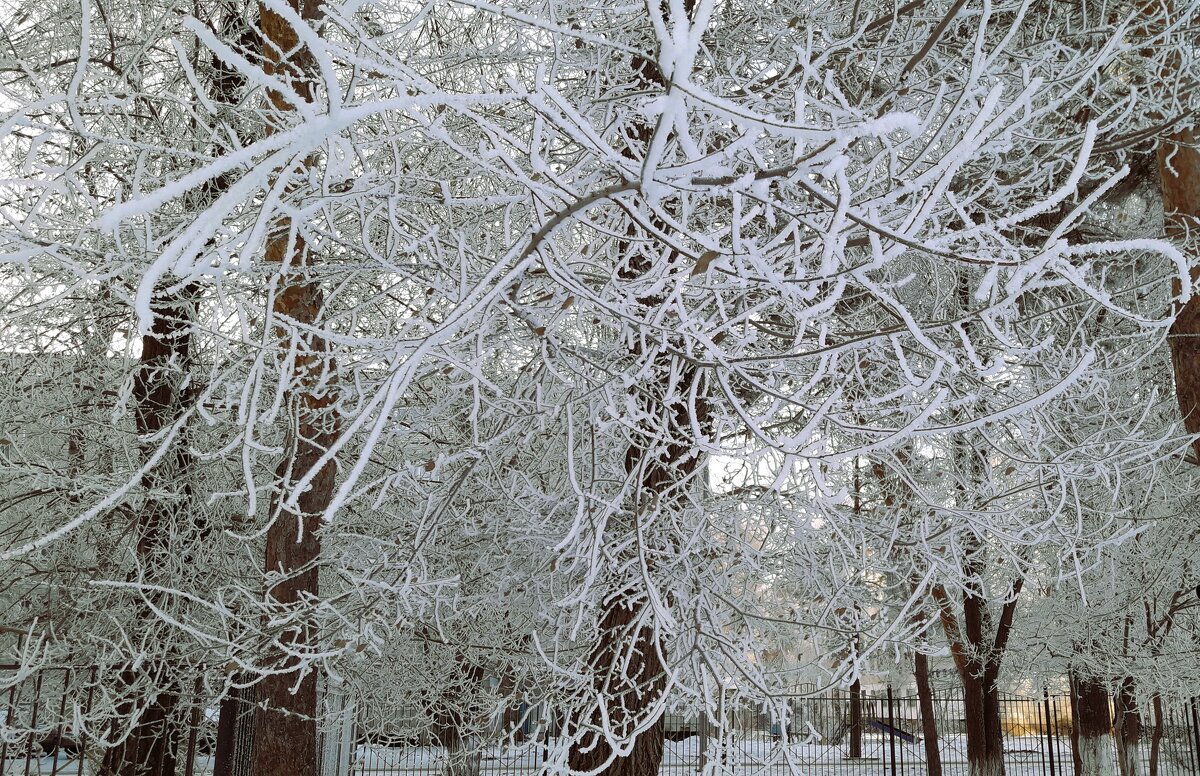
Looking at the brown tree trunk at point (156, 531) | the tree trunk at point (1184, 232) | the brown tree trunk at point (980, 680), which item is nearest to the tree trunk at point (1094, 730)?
the brown tree trunk at point (980, 680)

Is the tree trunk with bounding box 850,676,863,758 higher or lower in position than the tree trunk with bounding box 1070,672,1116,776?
lower

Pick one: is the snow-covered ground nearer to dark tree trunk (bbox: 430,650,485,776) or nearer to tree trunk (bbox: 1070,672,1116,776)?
dark tree trunk (bbox: 430,650,485,776)

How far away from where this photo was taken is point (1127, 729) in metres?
14.4

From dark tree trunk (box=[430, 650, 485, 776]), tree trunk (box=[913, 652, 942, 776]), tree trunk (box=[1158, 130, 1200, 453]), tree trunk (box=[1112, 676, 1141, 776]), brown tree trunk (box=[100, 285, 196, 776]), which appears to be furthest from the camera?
tree trunk (box=[913, 652, 942, 776])

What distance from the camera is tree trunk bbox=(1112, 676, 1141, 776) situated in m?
13.6

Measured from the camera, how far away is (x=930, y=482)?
8172mm

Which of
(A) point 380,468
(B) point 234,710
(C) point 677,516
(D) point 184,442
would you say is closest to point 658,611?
(C) point 677,516

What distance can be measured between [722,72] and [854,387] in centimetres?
186

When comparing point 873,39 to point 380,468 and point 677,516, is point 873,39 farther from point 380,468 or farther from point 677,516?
point 380,468

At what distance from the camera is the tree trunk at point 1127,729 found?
1362 cm

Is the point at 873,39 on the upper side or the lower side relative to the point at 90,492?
upper

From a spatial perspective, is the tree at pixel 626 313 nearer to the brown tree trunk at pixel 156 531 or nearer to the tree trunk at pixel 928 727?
the brown tree trunk at pixel 156 531

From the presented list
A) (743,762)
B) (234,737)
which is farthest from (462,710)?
(743,762)

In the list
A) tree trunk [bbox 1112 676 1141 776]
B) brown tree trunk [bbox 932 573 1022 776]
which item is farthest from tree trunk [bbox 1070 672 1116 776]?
brown tree trunk [bbox 932 573 1022 776]
